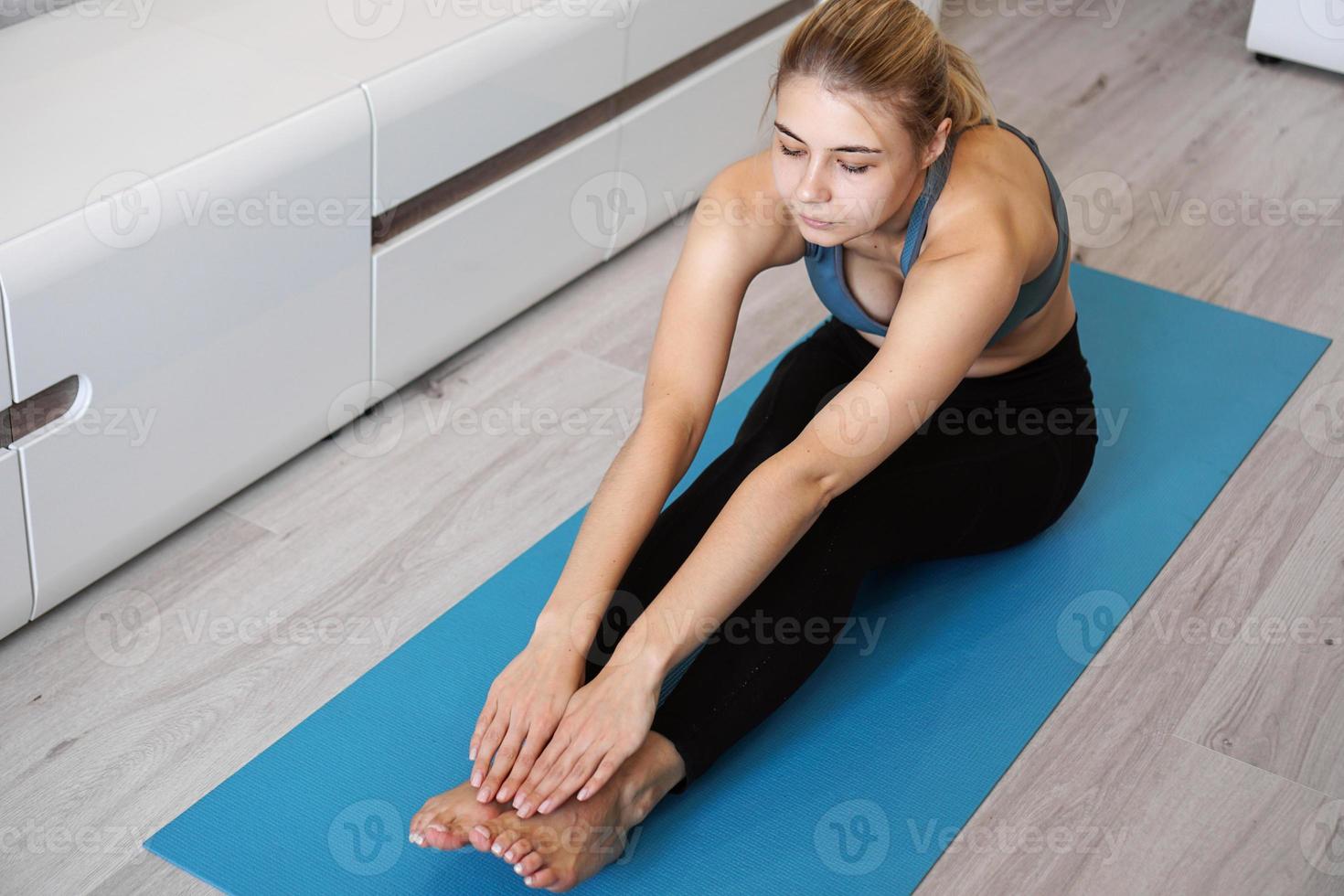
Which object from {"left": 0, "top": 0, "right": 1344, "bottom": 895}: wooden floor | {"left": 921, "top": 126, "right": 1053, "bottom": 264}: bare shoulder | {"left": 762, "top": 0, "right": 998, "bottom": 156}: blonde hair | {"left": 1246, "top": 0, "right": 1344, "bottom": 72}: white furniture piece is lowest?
{"left": 0, "top": 0, "right": 1344, "bottom": 895}: wooden floor

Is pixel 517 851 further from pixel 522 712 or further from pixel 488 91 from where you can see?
pixel 488 91

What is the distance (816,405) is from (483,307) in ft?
2.42

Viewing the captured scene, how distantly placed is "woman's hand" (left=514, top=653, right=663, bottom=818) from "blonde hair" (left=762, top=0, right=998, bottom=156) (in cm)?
61

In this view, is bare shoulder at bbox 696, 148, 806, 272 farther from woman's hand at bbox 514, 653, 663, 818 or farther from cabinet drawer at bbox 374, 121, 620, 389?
cabinet drawer at bbox 374, 121, 620, 389

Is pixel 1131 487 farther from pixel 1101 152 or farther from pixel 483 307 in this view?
pixel 1101 152

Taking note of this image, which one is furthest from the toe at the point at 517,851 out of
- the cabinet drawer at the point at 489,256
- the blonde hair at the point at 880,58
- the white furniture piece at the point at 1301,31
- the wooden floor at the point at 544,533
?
the white furniture piece at the point at 1301,31

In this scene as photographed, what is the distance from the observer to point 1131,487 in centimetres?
213

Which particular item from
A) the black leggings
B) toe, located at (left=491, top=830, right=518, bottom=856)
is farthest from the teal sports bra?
toe, located at (left=491, top=830, right=518, bottom=856)

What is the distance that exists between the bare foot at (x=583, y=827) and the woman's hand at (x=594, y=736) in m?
0.02

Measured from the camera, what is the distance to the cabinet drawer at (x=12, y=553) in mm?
1666

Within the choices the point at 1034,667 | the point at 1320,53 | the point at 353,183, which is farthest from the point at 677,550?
the point at 1320,53

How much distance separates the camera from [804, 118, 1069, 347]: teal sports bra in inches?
64.1

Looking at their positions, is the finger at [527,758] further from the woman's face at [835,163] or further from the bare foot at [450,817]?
the woman's face at [835,163]

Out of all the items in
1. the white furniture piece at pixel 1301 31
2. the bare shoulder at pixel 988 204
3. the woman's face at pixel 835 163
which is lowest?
the white furniture piece at pixel 1301 31
